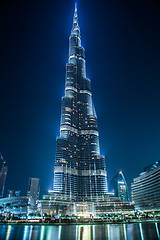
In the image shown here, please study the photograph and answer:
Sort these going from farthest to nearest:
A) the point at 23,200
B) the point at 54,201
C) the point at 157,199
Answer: the point at 54,201 < the point at 23,200 < the point at 157,199

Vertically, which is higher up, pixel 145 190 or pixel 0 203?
pixel 145 190

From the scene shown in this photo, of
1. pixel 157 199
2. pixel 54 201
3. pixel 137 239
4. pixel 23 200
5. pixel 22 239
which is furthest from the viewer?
pixel 54 201

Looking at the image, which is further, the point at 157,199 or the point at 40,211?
the point at 40,211

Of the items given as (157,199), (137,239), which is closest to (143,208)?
(157,199)

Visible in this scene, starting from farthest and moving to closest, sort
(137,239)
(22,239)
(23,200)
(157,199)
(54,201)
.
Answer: (54,201), (23,200), (157,199), (22,239), (137,239)

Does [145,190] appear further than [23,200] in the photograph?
Yes

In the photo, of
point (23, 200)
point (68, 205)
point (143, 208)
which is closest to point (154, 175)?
point (143, 208)

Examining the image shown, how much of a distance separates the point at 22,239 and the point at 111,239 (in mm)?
18719

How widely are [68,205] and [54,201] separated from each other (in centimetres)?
1782

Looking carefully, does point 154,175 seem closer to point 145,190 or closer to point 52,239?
point 145,190

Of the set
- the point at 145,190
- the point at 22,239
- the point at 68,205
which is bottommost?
the point at 22,239

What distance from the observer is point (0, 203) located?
185 metres

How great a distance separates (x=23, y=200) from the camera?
180 m

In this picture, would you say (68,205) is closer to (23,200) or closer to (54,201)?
(54,201)
